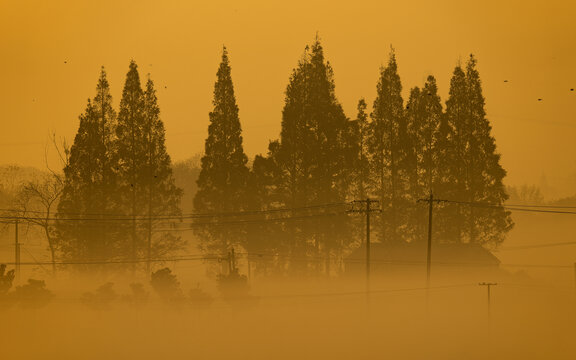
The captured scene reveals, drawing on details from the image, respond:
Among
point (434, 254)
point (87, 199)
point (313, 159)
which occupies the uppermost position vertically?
point (313, 159)

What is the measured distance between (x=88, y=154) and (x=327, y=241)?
1585 centimetres

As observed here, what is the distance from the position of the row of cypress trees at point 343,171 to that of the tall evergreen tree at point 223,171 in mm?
63

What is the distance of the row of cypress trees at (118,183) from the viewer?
4644 cm

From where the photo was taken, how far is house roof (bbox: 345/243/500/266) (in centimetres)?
4812

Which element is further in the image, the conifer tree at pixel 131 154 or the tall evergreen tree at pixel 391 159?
the tall evergreen tree at pixel 391 159

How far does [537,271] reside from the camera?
59.8m

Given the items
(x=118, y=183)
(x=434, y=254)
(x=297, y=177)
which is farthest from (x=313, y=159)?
(x=118, y=183)

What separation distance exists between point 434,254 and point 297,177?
9955 mm

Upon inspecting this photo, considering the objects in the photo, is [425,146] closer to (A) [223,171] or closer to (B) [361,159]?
(B) [361,159]

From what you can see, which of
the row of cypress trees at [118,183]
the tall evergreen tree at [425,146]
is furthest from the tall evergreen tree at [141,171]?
the tall evergreen tree at [425,146]

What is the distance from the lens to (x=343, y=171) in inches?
1969

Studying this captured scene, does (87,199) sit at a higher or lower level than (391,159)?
lower

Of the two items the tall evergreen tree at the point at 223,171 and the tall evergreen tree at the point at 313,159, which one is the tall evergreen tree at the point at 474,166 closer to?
the tall evergreen tree at the point at 313,159

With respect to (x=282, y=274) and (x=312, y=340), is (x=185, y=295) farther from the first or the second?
(x=312, y=340)
